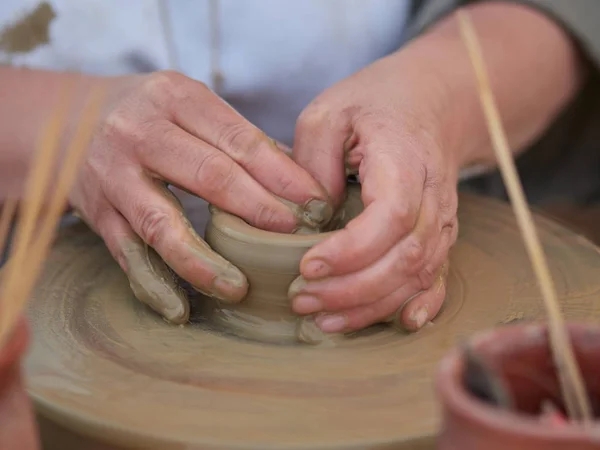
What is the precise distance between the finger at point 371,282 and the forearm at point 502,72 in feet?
0.92

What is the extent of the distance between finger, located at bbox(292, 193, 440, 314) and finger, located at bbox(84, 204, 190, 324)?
16 centimetres

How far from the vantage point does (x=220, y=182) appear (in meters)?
0.97

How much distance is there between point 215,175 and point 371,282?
24cm

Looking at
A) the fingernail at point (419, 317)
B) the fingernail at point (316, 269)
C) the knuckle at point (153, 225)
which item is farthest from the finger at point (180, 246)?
the fingernail at point (419, 317)

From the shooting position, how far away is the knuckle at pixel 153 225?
95 centimetres

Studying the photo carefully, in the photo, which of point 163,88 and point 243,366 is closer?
point 243,366

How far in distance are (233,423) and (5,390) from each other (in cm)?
26

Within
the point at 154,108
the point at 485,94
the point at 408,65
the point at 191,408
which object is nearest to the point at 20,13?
→ the point at 154,108

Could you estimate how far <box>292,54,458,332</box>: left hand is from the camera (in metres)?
0.89

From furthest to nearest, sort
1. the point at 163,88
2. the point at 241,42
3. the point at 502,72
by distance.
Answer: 1. the point at 241,42
2. the point at 502,72
3. the point at 163,88

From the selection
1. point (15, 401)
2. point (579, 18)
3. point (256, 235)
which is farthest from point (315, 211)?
point (579, 18)

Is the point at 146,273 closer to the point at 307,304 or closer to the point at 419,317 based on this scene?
the point at 307,304

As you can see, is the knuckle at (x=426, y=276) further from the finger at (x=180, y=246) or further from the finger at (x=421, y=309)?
the finger at (x=180, y=246)

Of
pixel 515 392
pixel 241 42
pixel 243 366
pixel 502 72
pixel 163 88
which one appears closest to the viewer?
pixel 515 392
